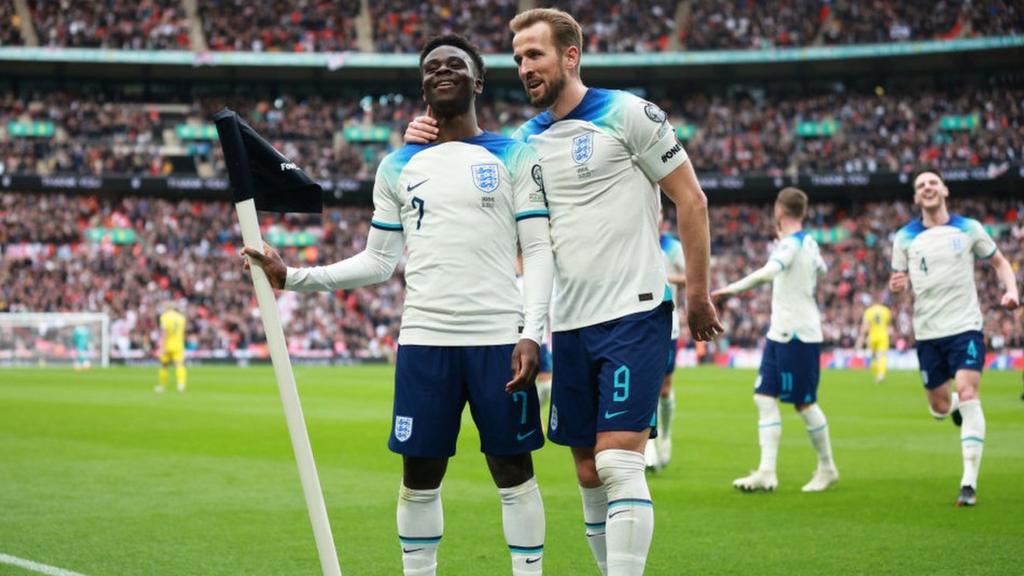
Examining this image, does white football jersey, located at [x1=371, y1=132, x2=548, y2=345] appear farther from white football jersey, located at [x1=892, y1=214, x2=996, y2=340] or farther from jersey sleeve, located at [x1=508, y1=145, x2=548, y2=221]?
white football jersey, located at [x1=892, y1=214, x2=996, y2=340]

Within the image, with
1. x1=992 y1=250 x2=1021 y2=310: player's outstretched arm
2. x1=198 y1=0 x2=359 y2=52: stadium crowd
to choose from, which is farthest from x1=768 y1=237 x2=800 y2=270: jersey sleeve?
x1=198 y1=0 x2=359 y2=52: stadium crowd

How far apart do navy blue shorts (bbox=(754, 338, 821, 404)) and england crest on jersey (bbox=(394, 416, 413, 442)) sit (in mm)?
5812

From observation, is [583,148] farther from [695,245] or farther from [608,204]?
[695,245]

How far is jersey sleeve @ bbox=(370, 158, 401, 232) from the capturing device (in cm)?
557

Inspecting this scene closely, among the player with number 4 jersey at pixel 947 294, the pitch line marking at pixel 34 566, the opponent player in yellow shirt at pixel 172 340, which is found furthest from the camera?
the opponent player in yellow shirt at pixel 172 340

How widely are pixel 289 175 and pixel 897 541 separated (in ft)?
16.2

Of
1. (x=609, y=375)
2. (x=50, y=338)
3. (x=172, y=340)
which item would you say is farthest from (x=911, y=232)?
(x=50, y=338)

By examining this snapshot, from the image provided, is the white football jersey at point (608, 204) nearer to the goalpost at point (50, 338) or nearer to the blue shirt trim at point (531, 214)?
the blue shirt trim at point (531, 214)

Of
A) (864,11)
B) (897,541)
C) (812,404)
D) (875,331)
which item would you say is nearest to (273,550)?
(897,541)

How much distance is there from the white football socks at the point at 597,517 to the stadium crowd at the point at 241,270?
38.7m

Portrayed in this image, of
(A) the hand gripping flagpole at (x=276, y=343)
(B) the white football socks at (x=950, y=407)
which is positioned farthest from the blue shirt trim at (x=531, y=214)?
(B) the white football socks at (x=950, y=407)

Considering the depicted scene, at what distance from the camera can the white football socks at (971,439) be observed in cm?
965

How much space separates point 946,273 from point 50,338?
37.1 meters

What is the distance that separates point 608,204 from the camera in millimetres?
5477
